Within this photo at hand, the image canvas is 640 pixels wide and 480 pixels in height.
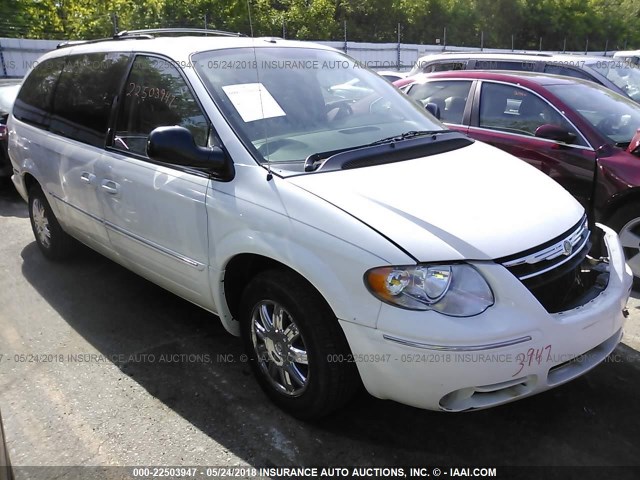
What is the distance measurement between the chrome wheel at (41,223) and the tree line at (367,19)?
6.27 m

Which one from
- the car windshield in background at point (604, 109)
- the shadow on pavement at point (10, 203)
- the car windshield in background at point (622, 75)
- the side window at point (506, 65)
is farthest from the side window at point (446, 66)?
the shadow on pavement at point (10, 203)

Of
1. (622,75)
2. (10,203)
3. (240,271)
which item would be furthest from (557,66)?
(10,203)

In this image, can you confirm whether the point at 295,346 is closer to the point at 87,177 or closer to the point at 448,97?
the point at 87,177

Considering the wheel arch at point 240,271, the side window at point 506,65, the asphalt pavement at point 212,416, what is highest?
the side window at point 506,65

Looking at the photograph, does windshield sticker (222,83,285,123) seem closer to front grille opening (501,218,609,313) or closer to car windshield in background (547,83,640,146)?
front grille opening (501,218,609,313)

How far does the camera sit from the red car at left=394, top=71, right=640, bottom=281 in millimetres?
4383

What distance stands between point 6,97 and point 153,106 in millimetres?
5970

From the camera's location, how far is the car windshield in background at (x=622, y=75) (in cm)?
795

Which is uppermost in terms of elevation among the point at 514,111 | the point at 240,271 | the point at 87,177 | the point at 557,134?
the point at 514,111

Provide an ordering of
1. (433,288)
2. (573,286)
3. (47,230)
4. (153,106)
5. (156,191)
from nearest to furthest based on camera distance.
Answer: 1. (433,288)
2. (573,286)
3. (156,191)
4. (153,106)
5. (47,230)

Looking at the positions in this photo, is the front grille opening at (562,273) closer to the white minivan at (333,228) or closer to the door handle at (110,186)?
the white minivan at (333,228)

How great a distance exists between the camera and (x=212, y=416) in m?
2.93

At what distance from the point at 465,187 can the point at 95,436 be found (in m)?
2.22

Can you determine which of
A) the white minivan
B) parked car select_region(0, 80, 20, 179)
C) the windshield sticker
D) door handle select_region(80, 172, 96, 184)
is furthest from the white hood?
parked car select_region(0, 80, 20, 179)
